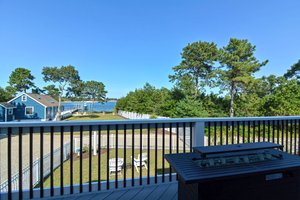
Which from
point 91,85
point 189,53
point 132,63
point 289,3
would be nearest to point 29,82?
point 91,85

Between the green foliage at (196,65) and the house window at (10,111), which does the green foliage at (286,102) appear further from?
the house window at (10,111)

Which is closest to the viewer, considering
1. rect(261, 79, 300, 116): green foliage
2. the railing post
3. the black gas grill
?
the black gas grill

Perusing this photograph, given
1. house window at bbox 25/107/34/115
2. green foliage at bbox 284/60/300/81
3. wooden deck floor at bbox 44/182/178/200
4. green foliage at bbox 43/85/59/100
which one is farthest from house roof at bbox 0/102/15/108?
green foliage at bbox 284/60/300/81

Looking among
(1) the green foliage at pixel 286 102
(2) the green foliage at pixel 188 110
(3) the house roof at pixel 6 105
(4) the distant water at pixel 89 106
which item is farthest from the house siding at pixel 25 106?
(1) the green foliage at pixel 286 102

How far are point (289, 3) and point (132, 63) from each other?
1692 cm

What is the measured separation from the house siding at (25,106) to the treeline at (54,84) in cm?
546

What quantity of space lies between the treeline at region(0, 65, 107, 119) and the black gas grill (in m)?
30.2

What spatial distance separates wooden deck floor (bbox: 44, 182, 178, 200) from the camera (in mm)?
2170

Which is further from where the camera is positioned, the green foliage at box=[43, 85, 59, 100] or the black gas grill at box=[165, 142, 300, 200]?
the green foliage at box=[43, 85, 59, 100]

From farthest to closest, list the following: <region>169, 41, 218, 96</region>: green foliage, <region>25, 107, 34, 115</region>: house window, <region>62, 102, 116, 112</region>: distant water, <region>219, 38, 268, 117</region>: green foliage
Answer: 1. <region>62, 102, 116, 112</region>: distant water
2. <region>25, 107, 34, 115</region>: house window
3. <region>169, 41, 218, 96</region>: green foliage
4. <region>219, 38, 268, 117</region>: green foliage

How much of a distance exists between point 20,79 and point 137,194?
31904 mm

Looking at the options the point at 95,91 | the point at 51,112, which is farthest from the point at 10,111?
the point at 95,91

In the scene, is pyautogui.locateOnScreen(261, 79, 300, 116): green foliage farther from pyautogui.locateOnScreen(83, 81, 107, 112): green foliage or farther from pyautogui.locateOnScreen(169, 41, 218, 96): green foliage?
pyautogui.locateOnScreen(83, 81, 107, 112): green foliage

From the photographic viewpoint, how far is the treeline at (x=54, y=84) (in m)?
27.5
